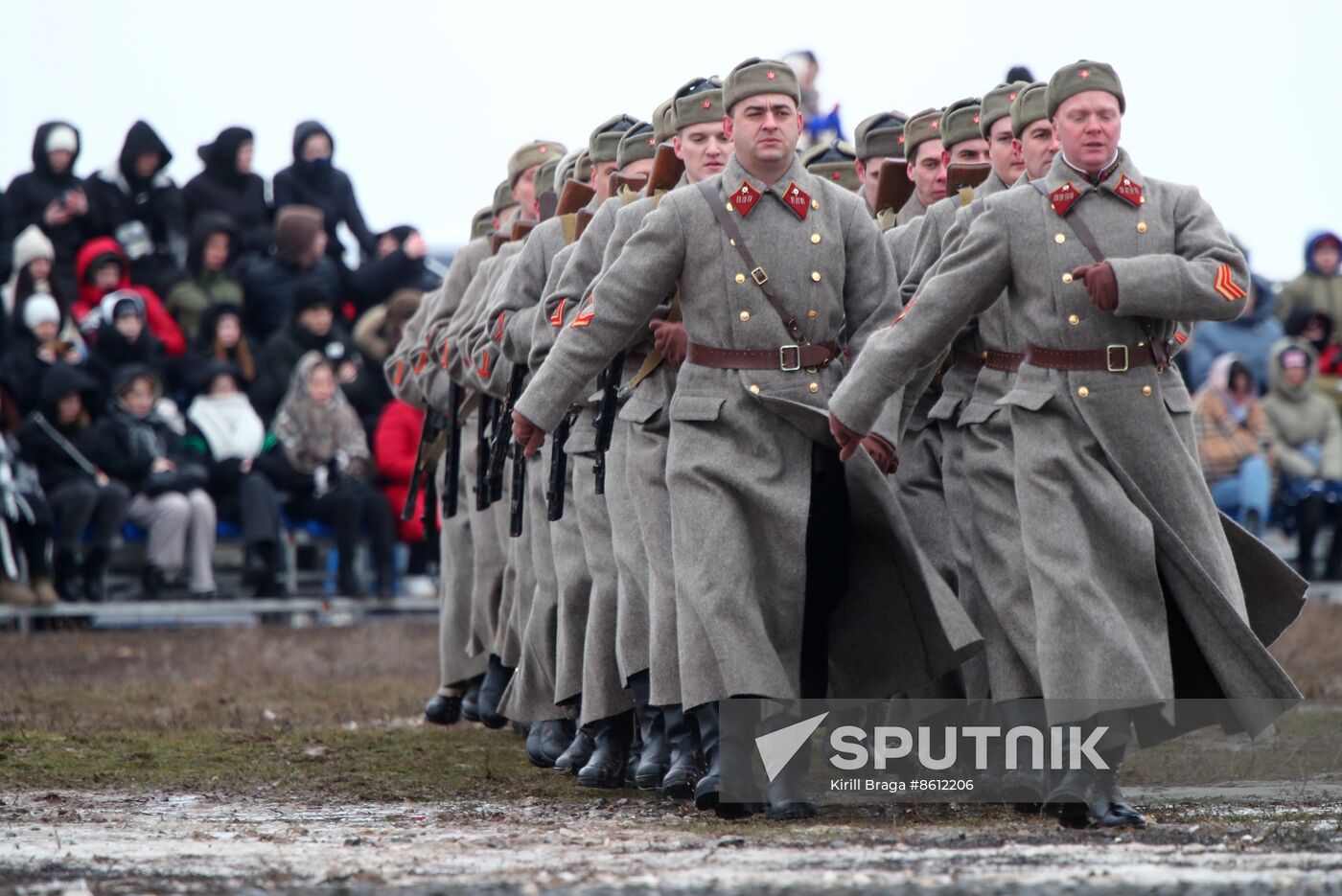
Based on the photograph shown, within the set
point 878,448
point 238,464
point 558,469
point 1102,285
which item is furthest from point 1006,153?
point 238,464

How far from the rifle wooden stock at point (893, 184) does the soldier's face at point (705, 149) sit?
1394mm

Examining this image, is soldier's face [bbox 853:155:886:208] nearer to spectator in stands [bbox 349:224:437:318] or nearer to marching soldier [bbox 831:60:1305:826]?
marching soldier [bbox 831:60:1305:826]

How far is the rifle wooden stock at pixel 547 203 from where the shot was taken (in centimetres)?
1066

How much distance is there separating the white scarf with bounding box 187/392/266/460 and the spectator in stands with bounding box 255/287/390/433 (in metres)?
0.37

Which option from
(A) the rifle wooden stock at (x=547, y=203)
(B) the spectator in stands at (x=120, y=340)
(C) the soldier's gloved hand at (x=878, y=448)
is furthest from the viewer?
(B) the spectator in stands at (x=120, y=340)

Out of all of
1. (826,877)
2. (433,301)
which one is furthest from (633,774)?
(433,301)

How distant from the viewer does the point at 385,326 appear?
18.7 meters

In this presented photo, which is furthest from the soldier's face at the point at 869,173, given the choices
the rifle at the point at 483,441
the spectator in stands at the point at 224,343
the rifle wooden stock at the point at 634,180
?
the spectator in stands at the point at 224,343

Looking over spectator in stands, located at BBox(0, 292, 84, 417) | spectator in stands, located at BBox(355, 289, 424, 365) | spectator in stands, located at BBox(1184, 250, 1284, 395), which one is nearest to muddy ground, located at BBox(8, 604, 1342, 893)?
spectator in stands, located at BBox(0, 292, 84, 417)

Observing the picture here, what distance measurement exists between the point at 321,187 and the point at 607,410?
1140cm

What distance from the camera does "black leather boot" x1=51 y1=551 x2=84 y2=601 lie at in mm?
16734

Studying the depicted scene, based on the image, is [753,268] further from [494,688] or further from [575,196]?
[494,688]

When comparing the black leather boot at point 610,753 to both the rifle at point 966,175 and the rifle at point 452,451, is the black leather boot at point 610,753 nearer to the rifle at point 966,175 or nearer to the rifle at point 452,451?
the rifle at point 966,175

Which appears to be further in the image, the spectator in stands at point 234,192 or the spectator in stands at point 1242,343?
the spectator in stands at point 1242,343
